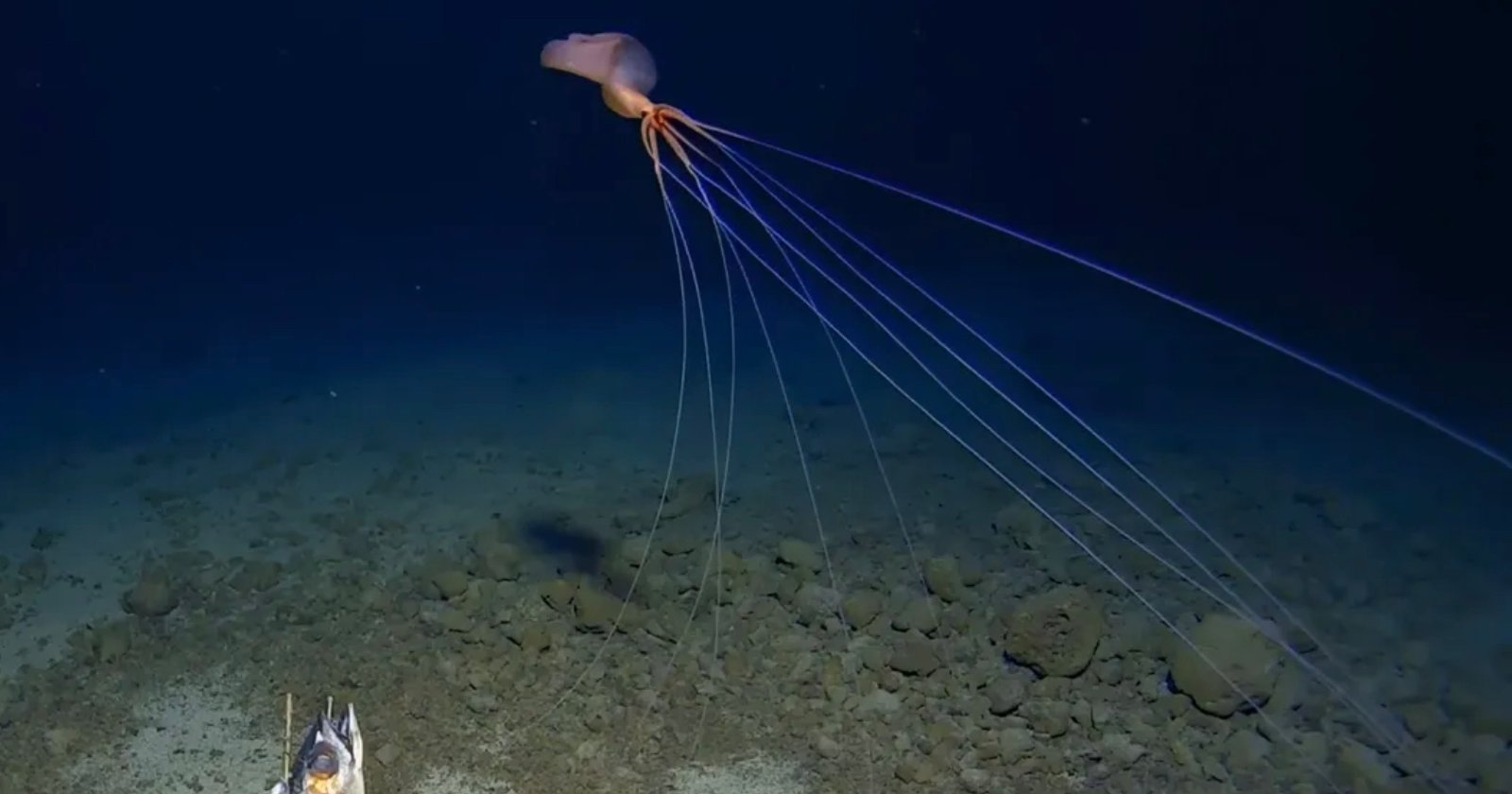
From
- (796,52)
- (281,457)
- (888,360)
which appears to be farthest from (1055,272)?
(796,52)

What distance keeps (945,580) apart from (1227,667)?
1.20 meters

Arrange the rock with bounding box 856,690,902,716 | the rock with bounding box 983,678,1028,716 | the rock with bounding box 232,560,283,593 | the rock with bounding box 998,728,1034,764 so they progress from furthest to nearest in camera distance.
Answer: the rock with bounding box 232,560,283,593, the rock with bounding box 856,690,902,716, the rock with bounding box 983,678,1028,716, the rock with bounding box 998,728,1034,764

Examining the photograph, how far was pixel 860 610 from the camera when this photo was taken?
4.29m

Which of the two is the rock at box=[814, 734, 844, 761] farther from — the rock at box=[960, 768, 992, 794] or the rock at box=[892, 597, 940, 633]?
the rock at box=[892, 597, 940, 633]

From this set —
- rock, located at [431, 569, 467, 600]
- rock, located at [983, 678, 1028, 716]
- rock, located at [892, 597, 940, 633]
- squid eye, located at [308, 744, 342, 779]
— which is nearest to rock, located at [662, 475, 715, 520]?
rock, located at [431, 569, 467, 600]

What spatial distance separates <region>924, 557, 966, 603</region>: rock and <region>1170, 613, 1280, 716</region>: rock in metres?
0.95

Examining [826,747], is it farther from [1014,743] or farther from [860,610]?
[860,610]

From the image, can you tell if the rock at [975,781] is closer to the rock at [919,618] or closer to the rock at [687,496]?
the rock at [919,618]

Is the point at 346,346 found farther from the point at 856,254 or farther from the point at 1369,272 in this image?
the point at 1369,272

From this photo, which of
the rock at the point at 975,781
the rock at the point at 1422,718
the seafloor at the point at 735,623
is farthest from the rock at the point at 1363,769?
the rock at the point at 975,781

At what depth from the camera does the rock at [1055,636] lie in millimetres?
3822

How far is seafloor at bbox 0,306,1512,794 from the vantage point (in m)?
3.52

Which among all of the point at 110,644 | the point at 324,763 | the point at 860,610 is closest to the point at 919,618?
the point at 860,610

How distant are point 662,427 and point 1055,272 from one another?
9.86 m
